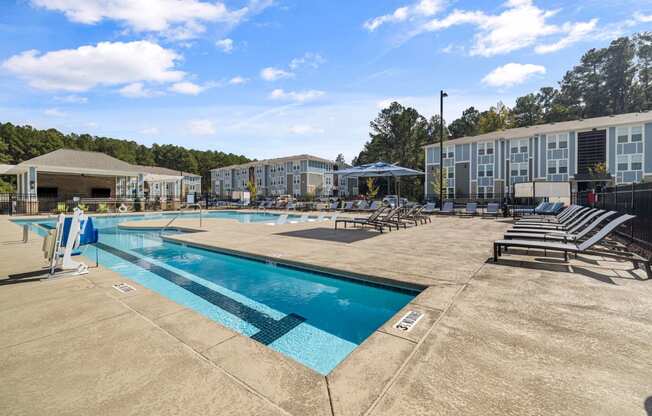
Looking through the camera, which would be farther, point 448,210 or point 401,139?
point 401,139

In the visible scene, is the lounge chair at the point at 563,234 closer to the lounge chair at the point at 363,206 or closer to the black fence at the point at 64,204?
the lounge chair at the point at 363,206

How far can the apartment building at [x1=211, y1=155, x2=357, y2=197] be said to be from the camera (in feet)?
164

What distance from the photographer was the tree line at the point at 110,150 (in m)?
45.9

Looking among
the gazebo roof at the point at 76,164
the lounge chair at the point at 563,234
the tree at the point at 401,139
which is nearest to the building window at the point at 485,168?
the tree at the point at 401,139

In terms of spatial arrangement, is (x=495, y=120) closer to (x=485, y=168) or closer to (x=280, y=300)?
(x=485, y=168)

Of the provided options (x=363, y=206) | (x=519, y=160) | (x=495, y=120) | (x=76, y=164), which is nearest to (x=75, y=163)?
(x=76, y=164)

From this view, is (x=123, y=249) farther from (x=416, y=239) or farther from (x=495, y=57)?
(x=495, y=57)

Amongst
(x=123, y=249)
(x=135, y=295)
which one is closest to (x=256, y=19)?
(x=123, y=249)

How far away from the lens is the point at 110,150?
203 ft

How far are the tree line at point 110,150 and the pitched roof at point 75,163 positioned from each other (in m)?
14.9

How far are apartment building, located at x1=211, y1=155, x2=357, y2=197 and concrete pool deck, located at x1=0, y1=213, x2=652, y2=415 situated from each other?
4409 cm

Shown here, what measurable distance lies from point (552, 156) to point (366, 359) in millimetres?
40799

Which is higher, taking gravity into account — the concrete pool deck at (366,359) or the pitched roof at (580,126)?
the pitched roof at (580,126)

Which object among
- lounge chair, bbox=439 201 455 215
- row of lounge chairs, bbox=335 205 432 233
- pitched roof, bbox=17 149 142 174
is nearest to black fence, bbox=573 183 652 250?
row of lounge chairs, bbox=335 205 432 233
